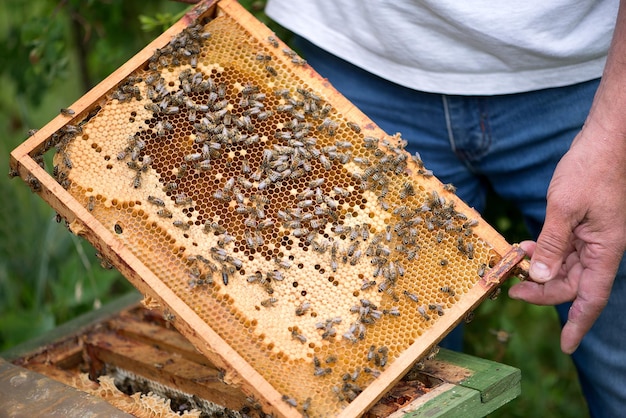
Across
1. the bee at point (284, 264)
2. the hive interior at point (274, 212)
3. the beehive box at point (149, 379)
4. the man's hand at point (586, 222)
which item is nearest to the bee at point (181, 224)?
the hive interior at point (274, 212)

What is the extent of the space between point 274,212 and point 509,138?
1192mm

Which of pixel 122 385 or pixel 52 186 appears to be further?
pixel 122 385

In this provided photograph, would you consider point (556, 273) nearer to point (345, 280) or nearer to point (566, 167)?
point (566, 167)

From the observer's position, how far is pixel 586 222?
270 cm

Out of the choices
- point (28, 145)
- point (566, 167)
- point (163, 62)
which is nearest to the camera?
point (566, 167)

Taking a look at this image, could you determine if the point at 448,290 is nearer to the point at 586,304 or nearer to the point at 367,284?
the point at 367,284

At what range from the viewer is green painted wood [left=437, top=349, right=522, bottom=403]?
2668mm

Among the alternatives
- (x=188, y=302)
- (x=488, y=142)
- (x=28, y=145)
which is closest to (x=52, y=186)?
(x=28, y=145)

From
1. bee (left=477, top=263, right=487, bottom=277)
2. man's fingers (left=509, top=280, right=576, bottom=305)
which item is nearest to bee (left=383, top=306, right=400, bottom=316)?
bee (left=477, top=263, right=487, bottom=277)

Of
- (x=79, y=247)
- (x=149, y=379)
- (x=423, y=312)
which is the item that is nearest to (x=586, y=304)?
(x=423, y=312)

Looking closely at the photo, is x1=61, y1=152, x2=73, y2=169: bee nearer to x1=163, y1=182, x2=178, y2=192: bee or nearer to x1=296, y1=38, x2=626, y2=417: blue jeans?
x1=163, y1=182, x2=178, y2=192: bee

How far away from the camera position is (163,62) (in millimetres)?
3086

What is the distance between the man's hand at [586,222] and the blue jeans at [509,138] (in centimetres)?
43

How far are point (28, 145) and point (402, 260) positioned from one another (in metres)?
1.57
